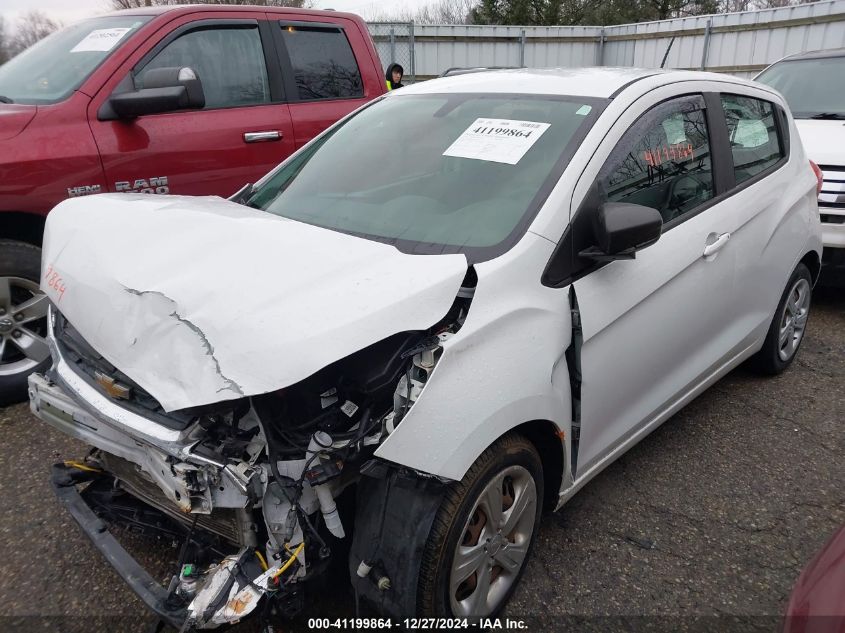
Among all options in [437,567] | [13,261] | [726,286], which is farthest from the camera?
[13,261]

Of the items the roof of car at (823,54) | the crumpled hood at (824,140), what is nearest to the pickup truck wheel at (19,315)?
the crumpled hood at (824,140)

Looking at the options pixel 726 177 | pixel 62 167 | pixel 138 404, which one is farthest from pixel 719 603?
pixel 62 167

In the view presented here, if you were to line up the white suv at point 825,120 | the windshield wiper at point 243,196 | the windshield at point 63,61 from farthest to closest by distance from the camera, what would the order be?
the white suv at point 825,120, the windshield at point 63,61, the windshield wiper at point 243,196

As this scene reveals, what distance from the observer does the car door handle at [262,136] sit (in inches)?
165

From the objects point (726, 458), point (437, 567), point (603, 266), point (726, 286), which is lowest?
point (726, 458)

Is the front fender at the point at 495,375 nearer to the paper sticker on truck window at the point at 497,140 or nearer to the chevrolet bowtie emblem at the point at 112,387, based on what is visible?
the paper sticker on truck window at the point at 497,140

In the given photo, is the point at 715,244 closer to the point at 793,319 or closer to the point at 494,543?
the point at 793,319

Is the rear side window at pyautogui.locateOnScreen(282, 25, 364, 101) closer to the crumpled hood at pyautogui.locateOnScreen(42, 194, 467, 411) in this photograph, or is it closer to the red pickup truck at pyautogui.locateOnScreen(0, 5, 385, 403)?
the red pickup truck at pyautogui.locateOnScreen(0, 5, 385, 403)

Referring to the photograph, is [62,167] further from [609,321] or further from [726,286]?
[726,286]

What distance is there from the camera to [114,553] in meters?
1.98

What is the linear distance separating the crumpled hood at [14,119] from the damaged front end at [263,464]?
2.03 metres

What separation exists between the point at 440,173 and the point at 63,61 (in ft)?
8.85

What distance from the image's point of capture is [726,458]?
320 cm

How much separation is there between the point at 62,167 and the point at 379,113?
1710 millimetres
